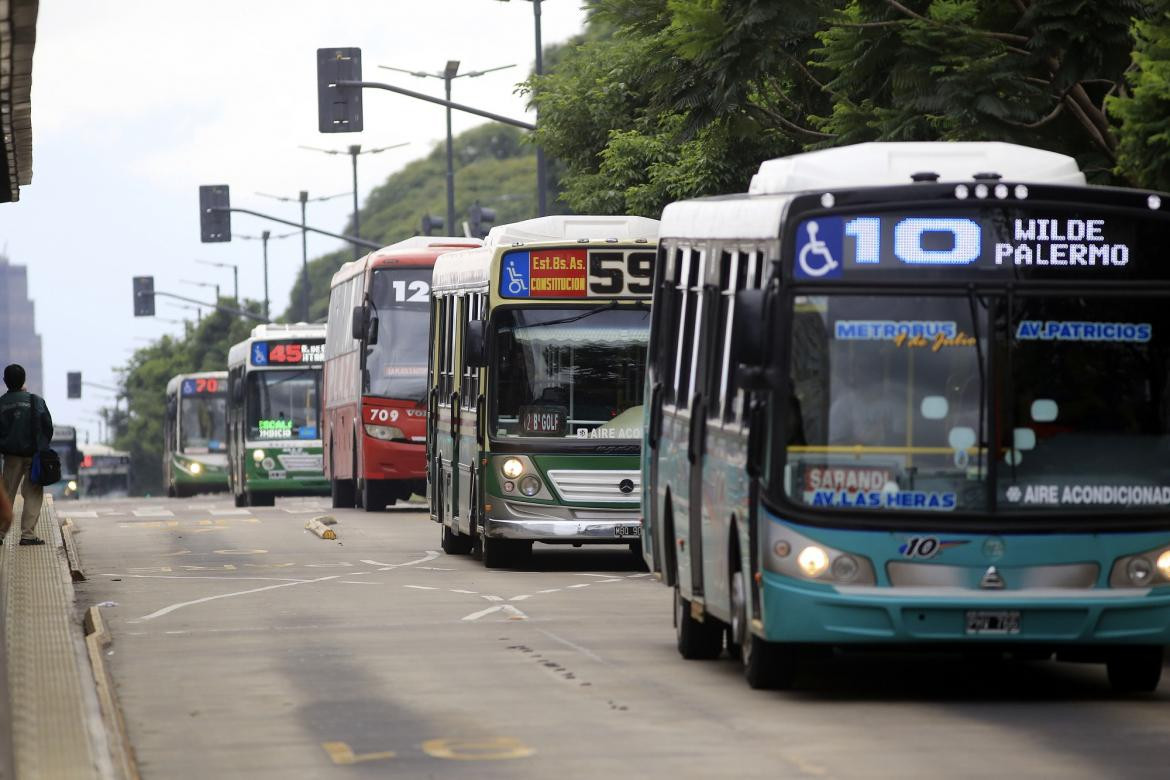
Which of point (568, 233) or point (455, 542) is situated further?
point (455, 542)

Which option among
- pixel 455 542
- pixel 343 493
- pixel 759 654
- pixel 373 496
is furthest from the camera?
→ pixel 343 493

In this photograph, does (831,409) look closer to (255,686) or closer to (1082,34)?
(255,686)

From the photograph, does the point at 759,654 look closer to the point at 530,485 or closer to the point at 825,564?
the point at 825,564

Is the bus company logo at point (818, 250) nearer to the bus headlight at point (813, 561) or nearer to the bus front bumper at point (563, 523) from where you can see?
the bus headlight at point (813, 561)

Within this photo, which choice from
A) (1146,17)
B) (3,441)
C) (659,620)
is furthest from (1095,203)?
(3,441)

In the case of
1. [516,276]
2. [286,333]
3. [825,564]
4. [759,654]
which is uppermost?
[516,276]

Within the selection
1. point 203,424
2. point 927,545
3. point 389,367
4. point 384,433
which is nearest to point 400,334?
point 389,367

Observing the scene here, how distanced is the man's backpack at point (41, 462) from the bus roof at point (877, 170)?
37.6ft

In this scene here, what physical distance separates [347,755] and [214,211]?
2017 inches

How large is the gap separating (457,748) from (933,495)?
9.29 feet

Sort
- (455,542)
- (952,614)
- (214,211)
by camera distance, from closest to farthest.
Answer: (952,614) → (455,542) → (214,211)

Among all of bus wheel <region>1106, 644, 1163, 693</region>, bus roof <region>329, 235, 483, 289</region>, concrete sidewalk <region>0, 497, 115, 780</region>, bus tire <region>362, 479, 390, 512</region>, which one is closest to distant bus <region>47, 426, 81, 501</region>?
bus tire <region>362, 479, 390, 512</region>

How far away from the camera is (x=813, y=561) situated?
13031mm

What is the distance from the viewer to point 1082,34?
19.8 metres
